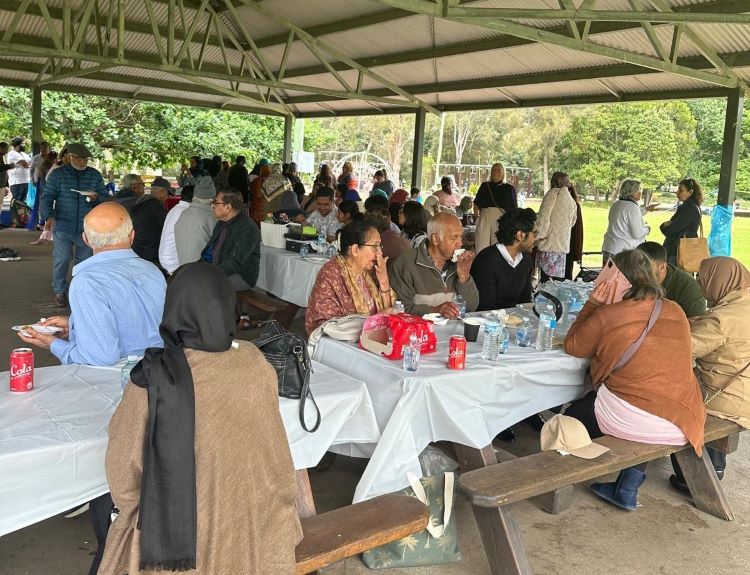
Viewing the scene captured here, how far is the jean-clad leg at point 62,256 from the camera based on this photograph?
21.7 ft

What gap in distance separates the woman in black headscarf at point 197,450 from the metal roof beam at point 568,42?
4353mm

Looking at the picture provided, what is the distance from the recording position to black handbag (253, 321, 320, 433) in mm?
2316

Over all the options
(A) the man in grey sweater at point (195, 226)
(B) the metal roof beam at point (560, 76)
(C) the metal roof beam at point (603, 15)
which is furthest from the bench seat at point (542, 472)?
(B) the metal roof beam at point (560, 76)

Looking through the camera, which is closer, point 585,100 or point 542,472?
point 542,472

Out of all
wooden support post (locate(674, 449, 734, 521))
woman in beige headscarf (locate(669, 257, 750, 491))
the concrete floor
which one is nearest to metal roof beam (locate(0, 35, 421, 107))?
the concrete floor

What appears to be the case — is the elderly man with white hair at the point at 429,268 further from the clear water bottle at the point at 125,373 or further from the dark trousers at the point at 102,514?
the dark trousers at the point at 102,514

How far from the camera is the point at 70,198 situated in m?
6.46

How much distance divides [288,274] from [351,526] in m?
3.80

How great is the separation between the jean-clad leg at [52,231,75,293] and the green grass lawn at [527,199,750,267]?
8819 mm

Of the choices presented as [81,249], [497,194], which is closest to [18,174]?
[81,249]

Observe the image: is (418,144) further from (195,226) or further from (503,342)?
(503,342)

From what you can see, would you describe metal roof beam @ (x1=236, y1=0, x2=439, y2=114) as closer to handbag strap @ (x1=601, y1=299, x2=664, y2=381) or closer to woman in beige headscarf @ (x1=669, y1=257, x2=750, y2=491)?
woman in beige headscarf @ (x1=669, y1=257, x2=750, y2=491)

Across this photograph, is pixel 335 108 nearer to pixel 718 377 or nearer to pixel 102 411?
pixel 718 377

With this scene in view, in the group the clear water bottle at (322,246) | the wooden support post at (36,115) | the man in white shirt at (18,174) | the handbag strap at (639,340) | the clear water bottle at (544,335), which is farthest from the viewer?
the wooden support post at (36,115)
